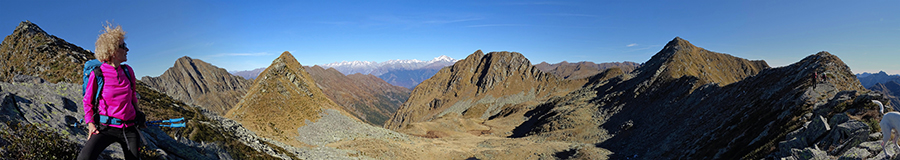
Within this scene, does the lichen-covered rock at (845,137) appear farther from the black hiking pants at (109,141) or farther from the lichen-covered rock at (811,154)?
the black hiking pants at (109,141)

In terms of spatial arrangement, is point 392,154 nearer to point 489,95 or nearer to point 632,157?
point 632,157

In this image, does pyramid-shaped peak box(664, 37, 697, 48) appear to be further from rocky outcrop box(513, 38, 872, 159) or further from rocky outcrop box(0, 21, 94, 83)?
rocky outcrop box(0, 21, 94, 83)

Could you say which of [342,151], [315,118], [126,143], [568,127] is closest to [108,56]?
[126,143]

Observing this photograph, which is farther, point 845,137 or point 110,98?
point 845,137

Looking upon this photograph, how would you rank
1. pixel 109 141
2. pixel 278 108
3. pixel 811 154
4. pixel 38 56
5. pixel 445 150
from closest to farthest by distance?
pixel 109 141 → pixel 811 154 → pixel 38 56 → pixel 278 108 → pixel 445 150

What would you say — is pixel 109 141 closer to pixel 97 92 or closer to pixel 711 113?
pixel 97 92

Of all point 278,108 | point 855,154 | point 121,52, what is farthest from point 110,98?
point 278,108

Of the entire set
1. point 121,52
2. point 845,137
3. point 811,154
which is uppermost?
point 121,52

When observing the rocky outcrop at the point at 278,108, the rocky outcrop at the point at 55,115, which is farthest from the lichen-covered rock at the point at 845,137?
the rocky outcrop at the point at 278,108
